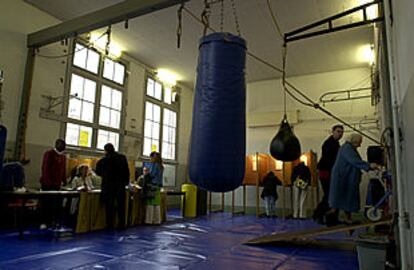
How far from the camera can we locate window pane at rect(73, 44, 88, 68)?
742cm

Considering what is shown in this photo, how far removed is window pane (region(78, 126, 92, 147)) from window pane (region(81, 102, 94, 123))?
0.21 m

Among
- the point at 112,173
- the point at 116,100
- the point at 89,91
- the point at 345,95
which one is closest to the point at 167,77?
the point at 116,100

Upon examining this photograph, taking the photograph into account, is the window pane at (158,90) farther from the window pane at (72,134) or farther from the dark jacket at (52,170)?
the dark jacket at (52,170)

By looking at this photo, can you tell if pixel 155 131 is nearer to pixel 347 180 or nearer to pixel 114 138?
pixel 114 138

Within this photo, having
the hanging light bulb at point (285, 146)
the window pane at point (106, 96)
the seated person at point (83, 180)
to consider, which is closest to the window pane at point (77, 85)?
the window pane at point (106, 96)

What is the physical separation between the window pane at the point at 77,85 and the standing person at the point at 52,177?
2.18 metres

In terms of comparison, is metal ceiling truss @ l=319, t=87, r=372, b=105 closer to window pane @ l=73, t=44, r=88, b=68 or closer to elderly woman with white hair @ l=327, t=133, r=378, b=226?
elderly woman with white hair @ l=327, t=133, r=378, b=226

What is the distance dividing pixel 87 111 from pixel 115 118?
2.97 ft

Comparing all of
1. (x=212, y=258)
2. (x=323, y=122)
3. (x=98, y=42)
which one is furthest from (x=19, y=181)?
(x=323, y=122)

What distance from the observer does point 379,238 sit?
2887 mm

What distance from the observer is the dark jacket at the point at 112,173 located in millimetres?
5395

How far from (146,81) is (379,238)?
7.80 m

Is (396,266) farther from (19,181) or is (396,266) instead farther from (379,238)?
(19,181)

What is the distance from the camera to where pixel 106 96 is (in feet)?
27.1
